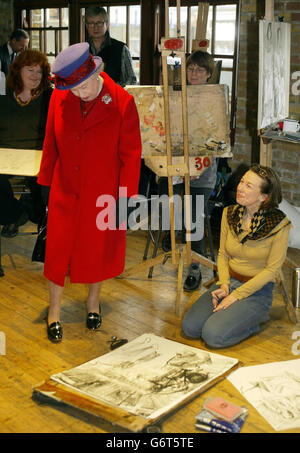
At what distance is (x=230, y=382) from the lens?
285 centimetres

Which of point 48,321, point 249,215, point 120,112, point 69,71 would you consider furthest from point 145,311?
point 69,71

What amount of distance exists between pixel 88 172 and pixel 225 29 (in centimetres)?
284

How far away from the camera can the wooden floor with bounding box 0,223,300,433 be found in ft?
8.41

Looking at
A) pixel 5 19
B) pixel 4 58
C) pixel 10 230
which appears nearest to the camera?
pixel 10 230

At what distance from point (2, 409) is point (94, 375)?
1.31 feet

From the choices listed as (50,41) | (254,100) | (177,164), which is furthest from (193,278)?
(50,41)

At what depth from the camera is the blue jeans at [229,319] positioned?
10.4 ft

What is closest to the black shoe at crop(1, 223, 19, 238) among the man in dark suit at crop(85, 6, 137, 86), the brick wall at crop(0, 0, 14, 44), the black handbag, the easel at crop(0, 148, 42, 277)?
the easel at crop(0, 148, 42, 277)

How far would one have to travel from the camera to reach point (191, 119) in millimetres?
3664

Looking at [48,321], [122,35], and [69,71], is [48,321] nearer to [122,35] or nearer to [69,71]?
[69,71]

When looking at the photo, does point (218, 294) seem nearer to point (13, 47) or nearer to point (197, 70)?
point (197, 70)

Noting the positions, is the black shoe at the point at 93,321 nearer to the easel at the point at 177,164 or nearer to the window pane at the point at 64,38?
the easel at the point at 177,164

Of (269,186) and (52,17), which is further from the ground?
(52,17)

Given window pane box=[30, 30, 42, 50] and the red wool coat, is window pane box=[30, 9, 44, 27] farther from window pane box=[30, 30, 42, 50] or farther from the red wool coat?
the red wool coat
